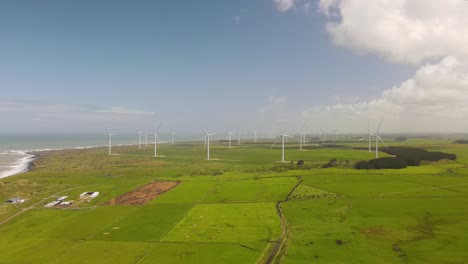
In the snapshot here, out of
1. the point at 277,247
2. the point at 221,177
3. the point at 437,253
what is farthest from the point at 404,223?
the point at 221,177

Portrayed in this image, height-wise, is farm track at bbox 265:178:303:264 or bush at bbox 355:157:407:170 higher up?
bush at bbox 355:157:407:170

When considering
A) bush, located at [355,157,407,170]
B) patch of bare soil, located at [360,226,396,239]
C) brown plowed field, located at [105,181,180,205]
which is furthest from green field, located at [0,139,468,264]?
bush, located at [355,157,407,170]

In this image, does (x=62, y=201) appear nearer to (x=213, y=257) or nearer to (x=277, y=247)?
(x=213, y=257)

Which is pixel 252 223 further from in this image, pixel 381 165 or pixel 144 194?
pixel 381 165

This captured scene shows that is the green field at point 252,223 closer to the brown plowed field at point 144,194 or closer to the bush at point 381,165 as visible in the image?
the brown plowed field at point 144,194

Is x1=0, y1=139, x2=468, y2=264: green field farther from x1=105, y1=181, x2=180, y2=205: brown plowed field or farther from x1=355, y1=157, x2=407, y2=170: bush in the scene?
x1=355, y1=157, x2=407, y2=170: bush

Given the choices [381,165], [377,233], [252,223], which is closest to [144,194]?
[252,223]
